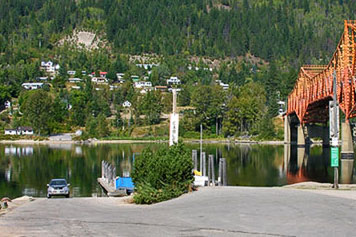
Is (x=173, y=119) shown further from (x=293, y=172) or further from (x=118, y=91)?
(x=118, y=91)

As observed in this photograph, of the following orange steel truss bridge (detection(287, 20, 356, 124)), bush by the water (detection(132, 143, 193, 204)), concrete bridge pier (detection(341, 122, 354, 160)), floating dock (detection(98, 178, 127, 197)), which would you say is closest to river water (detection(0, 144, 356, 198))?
floating dock (detection(98, 178, 127, 197))

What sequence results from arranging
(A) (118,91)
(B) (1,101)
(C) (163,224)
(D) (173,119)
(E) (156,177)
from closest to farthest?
(C) (163,224) → (E) (156,177) → (D) (173,119) → (B) (1,101) → (A) (118,91)

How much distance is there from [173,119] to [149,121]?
4766 inches

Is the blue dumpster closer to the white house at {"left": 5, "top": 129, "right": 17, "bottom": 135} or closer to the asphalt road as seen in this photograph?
the asphalt road

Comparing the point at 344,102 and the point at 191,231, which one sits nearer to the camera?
the point at 191,231

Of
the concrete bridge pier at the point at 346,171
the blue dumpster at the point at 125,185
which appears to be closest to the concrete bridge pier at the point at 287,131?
the concrete bridge pier at the point at 346,171

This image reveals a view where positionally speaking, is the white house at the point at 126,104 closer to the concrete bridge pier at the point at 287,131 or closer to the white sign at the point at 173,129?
the concrete bridge pier at the point at 287,131

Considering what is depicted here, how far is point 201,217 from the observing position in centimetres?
2384

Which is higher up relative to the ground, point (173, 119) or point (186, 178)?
point (173, 119)

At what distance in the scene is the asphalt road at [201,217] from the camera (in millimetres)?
21000

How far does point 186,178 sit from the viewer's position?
112 feet

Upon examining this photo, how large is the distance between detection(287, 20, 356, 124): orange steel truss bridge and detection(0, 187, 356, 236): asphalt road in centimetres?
5944

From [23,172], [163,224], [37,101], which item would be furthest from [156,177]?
[37,101]

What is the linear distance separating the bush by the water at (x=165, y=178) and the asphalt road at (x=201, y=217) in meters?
1.14
